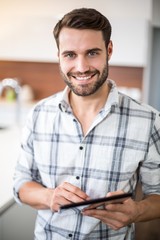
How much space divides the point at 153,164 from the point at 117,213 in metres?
0.16

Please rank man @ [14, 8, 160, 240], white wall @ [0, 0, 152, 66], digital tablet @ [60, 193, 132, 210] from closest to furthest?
digital tablet @ [60, 193, 132, 210] → man @ [14, 8, 160, 240] → white wall @ [0, 0, 152, 66]

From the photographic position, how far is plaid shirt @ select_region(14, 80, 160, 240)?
0.75m

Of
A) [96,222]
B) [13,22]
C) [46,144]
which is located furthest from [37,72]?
[96,222]

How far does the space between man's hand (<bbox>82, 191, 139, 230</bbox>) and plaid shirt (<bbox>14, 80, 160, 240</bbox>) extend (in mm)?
86

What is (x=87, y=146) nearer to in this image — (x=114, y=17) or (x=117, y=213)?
(x=117, y=213)

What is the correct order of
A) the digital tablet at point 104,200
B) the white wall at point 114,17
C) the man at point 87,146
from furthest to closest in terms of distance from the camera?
the white wall at point 114,17
the man at point 87,146
the digital tablet at point 104,200

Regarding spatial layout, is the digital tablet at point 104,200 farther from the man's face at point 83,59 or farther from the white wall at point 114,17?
the white wall at point 114,17

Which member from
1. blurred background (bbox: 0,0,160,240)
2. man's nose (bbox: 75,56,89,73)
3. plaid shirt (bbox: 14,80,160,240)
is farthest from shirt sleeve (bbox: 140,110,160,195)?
man's nose (bbox: 75,56,89,73)

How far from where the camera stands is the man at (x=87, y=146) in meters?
0.69

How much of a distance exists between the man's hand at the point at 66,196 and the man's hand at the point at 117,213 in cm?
3

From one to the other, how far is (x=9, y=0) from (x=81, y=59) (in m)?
0.37

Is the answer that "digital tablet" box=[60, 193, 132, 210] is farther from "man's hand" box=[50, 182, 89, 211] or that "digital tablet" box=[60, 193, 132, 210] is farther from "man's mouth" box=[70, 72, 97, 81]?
"man's mouth" box=[70, 72, 97, 81]

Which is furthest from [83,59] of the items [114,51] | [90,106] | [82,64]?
[114,51]

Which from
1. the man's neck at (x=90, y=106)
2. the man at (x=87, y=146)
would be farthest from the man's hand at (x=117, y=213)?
the man's neck at (x=90, y=106)
